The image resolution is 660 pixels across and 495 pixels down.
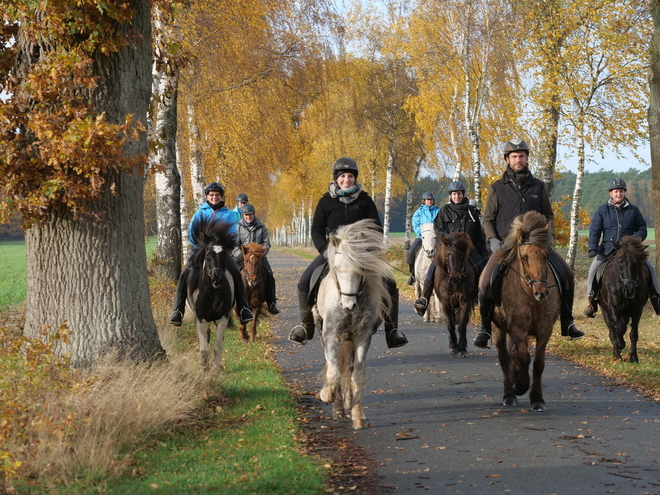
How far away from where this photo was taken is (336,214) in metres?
8.45

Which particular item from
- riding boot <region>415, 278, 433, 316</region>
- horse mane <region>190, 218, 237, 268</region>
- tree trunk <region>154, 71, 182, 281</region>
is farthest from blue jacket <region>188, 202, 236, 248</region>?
tree trunk <region>154, 71, 182, 281</region>

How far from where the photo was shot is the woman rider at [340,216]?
837 centimetres

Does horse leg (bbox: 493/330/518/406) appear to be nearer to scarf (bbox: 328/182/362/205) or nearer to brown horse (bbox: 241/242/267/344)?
scarf (bbox: 328/182/362/205)

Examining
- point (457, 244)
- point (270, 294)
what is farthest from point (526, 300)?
point (270, 294)

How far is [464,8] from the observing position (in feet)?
82.8

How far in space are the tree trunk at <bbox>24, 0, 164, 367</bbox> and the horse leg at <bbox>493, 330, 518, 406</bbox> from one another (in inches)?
161

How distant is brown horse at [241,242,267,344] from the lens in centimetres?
1402

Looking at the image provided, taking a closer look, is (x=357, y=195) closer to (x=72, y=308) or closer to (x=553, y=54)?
(x=72, y=308)

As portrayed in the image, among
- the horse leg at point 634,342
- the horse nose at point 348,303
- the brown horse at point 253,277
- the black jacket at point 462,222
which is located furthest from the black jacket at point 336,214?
the brown horse at point 253,277

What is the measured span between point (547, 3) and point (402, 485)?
16296 mm

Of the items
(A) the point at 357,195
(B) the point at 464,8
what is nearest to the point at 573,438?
(A) the point at 357,195

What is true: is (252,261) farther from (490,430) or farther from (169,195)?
(490,430)

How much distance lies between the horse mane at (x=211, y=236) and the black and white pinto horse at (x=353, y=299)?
2890mm

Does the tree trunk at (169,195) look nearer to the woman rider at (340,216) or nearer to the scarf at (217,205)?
the scarf at (217,205)
